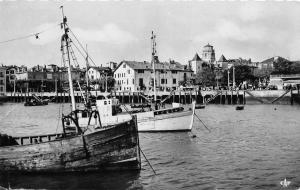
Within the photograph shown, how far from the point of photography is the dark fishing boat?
22.8 metres

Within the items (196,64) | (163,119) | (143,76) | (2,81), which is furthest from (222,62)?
(163,119)

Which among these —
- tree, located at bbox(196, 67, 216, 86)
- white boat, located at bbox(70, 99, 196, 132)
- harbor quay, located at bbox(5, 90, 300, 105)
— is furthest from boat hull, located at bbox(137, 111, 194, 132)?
tree, located at bbox(196, 67, 216, 86)

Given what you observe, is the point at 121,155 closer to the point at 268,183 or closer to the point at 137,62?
the point at 268,183

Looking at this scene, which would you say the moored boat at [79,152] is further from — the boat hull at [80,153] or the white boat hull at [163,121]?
the white boat hull at [163,121]

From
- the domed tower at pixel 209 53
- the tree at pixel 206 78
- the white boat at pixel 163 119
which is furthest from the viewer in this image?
the domed tower at pixel 209 53

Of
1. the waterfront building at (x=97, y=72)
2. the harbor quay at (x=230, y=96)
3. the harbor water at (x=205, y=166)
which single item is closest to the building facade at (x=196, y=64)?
the waterfront building at (x=97, y=72)

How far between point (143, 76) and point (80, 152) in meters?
87.6

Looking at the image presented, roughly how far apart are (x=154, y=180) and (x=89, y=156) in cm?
406

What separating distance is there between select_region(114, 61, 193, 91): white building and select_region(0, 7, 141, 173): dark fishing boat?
81.1 metres

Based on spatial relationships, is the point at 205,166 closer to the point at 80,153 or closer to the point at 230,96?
the point at 80,153

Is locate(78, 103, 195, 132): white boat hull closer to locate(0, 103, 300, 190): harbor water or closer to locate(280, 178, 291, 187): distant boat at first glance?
locate(0, 103, 300, 190): harbor water

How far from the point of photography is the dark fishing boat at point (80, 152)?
22.8 m

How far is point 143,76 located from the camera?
110188 millimetres

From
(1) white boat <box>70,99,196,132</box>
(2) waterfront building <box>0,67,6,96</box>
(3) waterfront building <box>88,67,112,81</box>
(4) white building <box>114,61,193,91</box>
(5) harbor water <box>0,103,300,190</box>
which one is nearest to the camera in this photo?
(5) harbor water <box>0,103,300,190</box>
